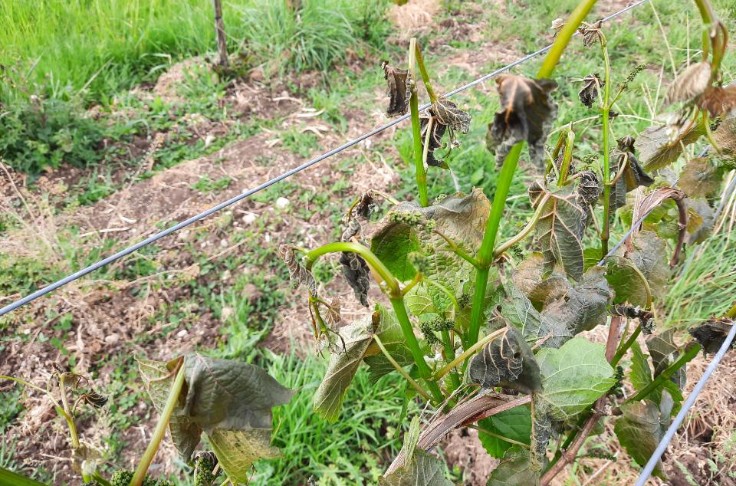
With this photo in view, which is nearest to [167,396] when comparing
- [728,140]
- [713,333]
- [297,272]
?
[297,272]

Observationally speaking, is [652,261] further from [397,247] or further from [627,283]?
[397,247]

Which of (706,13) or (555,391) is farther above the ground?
(706,13)

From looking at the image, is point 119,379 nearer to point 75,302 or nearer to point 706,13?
point 75,302

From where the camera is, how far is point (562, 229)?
35.9 inches

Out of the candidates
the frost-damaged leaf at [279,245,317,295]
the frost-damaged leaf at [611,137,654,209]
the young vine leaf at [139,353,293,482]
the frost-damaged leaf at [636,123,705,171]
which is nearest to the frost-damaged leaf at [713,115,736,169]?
the frost-damaged leaf at [636,123,705,171]

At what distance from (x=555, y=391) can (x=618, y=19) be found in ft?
14.8

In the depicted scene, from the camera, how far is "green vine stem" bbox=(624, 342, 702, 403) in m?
0.92

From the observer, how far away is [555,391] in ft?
2.62

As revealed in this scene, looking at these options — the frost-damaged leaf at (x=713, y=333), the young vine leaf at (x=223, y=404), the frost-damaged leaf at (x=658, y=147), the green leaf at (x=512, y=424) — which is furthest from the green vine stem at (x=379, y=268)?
the frost-damaged leaf at (x=658, y=147)

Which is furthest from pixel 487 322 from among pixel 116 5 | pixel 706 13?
pixel 116 5

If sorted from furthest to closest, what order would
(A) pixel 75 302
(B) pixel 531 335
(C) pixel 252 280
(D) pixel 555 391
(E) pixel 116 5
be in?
(E) pixel 116 5 → (C) pixel 252 280 → (A) pixel 75 302 → (B) pixel 531 335 → (D) pixel 555 391

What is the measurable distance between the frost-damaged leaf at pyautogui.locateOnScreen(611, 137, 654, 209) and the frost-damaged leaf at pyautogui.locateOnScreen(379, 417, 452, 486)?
0.71 meters

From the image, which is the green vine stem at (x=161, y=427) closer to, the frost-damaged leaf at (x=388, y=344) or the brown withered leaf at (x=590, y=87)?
the frost-damaged leaf at (x=388, y=344)

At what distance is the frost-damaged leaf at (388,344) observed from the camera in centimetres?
86
